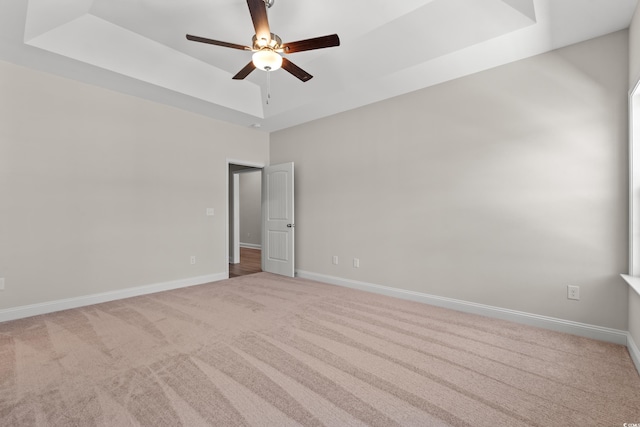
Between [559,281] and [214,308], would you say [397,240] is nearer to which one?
[559,281]

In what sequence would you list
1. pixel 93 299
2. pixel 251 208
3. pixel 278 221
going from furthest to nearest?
pixel 251 208
pixel 278 221
pixel 93 299

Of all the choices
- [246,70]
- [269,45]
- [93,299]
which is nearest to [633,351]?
[269,45]

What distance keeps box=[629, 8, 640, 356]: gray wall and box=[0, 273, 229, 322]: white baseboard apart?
200 inches

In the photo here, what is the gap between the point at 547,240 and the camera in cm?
291

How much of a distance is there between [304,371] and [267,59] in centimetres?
249

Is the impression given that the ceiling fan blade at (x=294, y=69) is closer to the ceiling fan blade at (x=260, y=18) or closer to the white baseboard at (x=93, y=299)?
the ceiling fan blade at (x=260, y=18)

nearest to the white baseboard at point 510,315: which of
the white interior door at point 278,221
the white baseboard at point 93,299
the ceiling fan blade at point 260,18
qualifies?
the white interior door at point 278,221

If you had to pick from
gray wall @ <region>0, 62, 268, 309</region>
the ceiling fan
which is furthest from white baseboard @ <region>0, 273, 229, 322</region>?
the ceiling fan

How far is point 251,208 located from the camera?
9.31m

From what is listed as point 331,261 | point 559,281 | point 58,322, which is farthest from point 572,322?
point 58,322

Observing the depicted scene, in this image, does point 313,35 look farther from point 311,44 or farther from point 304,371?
point 304,371

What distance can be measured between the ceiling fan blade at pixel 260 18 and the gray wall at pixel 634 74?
9.41 feet

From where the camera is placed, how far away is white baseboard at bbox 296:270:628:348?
2597 mm

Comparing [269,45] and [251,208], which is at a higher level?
[269,45]
